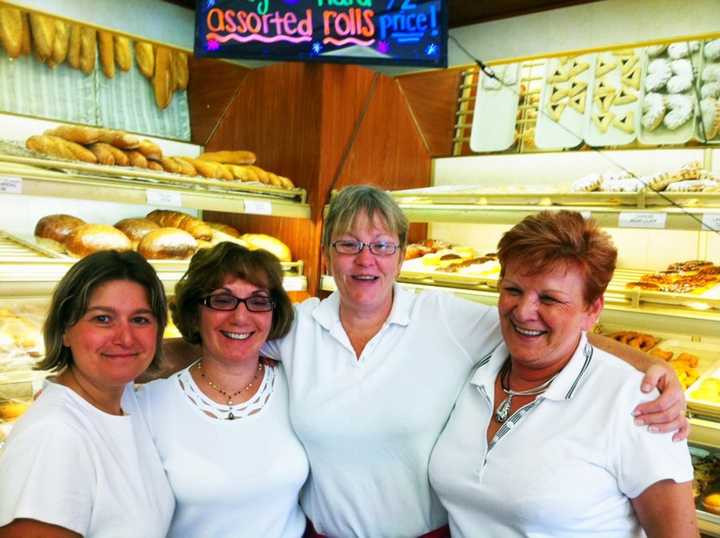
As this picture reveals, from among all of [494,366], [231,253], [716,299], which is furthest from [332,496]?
[716,299]

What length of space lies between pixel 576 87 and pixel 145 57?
2333mm

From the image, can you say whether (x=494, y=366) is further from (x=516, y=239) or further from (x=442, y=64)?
(x=442, y=64)

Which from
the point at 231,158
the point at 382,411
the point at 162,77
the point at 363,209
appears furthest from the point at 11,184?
the point at 162,77

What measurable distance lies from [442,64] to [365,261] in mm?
1863

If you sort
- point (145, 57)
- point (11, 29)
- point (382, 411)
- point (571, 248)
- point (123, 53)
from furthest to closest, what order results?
point (145, 57) < point (123, 53) < point (11, 29) < point (382, 411) < point (571, 248)

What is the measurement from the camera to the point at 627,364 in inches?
61.4

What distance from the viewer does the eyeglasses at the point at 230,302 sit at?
5.81 ft

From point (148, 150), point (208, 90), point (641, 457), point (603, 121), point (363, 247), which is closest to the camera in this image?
point (641, 457)

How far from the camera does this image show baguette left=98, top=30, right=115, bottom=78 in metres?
3.38

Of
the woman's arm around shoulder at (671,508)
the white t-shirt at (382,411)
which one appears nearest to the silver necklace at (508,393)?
the white t-shirt at (382,411)

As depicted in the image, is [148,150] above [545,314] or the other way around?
above

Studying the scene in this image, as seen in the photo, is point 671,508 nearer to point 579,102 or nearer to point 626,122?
point 626,122

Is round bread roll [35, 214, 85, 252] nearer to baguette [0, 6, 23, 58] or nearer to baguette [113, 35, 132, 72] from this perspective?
baguette [0, 6, 23, 58]

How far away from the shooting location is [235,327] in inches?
69.1
